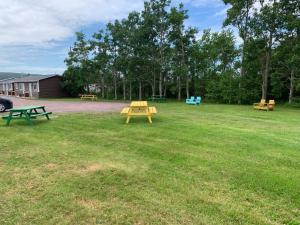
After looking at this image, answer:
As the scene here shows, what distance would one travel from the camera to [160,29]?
26641 mm

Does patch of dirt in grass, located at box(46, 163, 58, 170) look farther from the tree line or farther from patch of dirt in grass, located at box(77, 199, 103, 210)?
the tree line

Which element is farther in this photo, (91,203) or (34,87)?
(34,87)

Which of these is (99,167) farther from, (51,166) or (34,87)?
(34,87)

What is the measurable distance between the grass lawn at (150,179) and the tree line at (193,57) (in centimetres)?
1543

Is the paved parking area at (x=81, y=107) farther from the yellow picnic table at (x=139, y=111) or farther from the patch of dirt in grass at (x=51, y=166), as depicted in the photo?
the patch of dirt in grass at (x=51, y=166)

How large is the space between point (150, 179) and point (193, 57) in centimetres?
2446

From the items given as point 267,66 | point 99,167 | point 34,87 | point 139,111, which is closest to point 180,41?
point 267,66

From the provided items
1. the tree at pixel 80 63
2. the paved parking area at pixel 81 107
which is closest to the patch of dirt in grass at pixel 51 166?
the paved parking area at pixel 81 107

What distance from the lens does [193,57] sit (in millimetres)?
27516

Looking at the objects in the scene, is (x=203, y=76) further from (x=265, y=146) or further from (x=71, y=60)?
(x=265, y=146)

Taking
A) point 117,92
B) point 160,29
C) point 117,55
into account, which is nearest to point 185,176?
point 160,29

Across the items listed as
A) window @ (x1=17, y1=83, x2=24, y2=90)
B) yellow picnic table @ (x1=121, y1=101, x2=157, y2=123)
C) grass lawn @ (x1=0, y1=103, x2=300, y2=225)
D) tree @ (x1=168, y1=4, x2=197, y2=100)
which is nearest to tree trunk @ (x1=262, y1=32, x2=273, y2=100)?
tree @ (x1=168, y1=4, x2=197, y2=100)

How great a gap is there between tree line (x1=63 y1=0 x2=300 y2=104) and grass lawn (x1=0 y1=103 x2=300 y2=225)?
1543 centimetres

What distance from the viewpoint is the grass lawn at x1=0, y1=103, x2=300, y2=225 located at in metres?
3.18
